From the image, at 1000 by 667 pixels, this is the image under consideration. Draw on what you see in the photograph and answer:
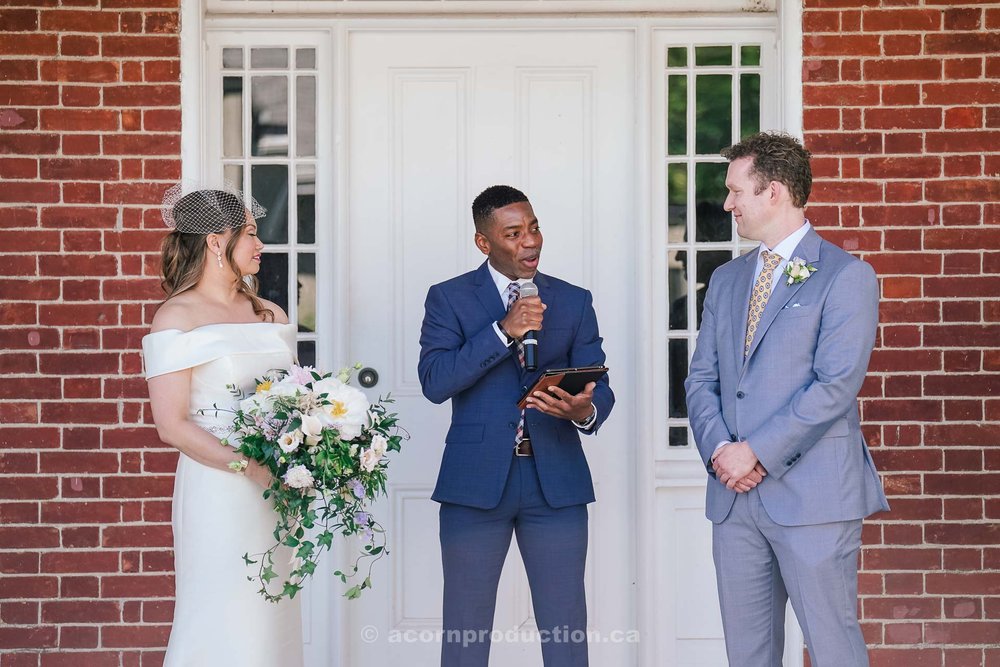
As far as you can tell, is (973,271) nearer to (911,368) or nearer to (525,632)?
(911,368)

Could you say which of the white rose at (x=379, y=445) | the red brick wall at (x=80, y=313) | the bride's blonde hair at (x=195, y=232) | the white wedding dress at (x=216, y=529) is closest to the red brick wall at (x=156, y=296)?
the red brick wall at (x=80, y=313)

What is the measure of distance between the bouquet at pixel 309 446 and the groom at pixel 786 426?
1.09 m

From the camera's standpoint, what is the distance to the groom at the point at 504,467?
12.2 ft

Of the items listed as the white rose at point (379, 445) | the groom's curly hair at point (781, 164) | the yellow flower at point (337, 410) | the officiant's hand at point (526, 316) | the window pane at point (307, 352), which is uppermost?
the groom's curly hair at point (781, 164)

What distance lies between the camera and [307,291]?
484 cm

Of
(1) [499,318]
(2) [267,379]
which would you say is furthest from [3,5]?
(1) [499,318]

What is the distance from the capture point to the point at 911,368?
4594 millimetres

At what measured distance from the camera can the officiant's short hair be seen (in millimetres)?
3824

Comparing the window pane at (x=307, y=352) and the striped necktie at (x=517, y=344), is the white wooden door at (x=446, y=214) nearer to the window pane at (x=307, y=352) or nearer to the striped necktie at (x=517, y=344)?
the window pane at (x=307, y=352)

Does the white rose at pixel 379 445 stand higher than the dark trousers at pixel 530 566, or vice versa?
the white rose at pixel 379 445

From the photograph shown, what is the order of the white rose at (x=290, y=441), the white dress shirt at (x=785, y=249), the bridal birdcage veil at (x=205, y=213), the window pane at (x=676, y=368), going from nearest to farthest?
1. the white rose at (x=290, y=441)
2. the white dress shirt at (x=785, y=249)
3. the bridal birdcage veil at (x=205, y=213)
4. the window pane at (x=676, y=368)

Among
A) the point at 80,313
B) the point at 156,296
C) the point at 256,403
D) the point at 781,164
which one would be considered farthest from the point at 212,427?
the point at 781,164

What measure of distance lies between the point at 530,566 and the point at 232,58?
259 centimetres

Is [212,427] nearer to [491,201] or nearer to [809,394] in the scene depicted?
[491,201]
